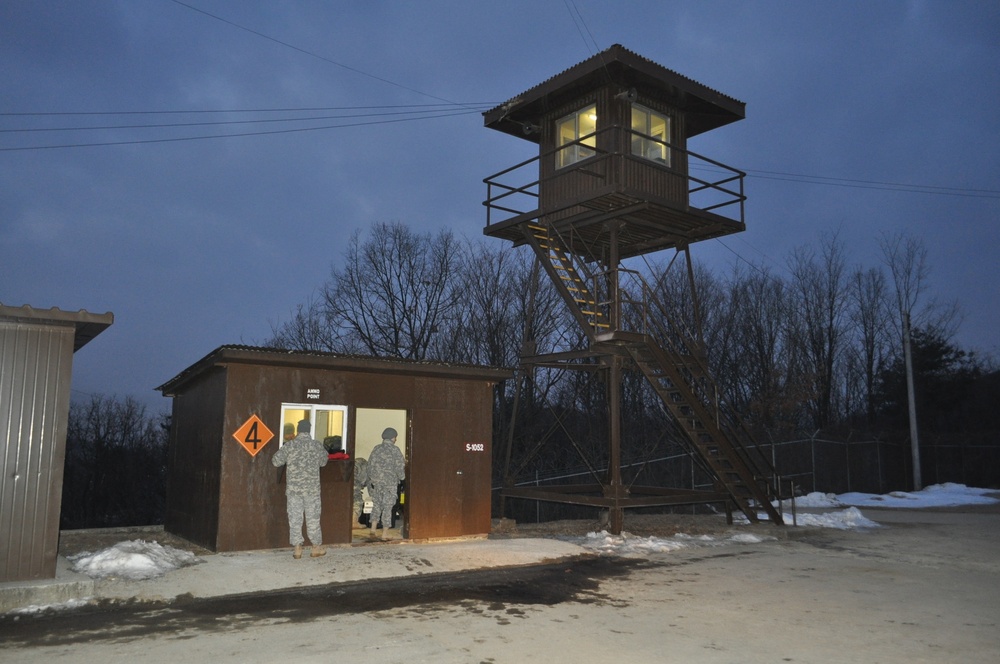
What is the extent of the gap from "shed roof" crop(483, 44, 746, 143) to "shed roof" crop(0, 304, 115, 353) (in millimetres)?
10576

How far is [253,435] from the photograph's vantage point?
11.8 m

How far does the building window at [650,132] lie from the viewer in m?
16.3

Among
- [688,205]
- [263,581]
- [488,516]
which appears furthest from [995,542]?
[263,581]

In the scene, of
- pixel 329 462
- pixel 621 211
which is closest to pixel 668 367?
pixel 621 211

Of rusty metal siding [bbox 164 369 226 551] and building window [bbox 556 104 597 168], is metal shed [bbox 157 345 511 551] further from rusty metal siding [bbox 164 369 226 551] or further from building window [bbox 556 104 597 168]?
building window [bbox 556 104 597 168]

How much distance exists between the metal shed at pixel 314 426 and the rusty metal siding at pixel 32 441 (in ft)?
7.89

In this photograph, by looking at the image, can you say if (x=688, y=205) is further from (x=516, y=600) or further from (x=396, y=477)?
(x=516, y=600)

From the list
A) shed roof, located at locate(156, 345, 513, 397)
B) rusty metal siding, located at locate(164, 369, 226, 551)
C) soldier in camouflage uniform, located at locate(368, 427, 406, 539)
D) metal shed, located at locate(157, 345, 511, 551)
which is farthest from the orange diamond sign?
soldier in camouflage uniform, located at locate(368, 427, 406, 539)

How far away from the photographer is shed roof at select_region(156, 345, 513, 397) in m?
11.6

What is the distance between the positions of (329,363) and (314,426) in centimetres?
161

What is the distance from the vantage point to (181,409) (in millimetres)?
14914

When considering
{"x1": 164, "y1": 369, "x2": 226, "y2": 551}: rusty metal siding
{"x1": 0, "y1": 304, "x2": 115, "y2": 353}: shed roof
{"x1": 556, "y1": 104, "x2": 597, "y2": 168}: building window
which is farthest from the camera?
{"x1": 556, "y1": 104, "x2": 597, "y2": 168}: building window

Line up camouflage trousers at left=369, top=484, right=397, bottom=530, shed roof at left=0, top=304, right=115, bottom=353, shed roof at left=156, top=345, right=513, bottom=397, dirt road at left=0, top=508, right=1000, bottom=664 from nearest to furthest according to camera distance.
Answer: dirt road at left=0, top=508, right=1000, bottom=664 → shed roof at left=0, top=304, right=115, bottom=353 → shed roof at left=156, top=345, right=513, bottom=397 → camouflage trousers at left=369, top=484, right=397, bottom=530

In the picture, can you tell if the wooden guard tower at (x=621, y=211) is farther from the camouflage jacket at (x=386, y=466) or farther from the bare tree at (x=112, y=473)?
the bare tree at (x=112, y=473)
